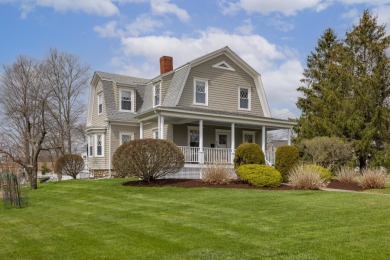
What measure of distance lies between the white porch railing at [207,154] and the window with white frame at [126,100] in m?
7.18

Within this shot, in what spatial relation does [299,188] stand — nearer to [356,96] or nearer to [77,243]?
[77,243]

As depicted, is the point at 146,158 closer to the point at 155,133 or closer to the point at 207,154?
the point at 207,154

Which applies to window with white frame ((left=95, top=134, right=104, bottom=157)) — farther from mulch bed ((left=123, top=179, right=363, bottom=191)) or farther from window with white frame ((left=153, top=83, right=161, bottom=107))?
mulch bed ((left=123, top=179, right=363, bottom=191))

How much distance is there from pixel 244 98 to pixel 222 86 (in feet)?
6.22

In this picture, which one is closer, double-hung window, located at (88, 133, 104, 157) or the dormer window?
the dormer window

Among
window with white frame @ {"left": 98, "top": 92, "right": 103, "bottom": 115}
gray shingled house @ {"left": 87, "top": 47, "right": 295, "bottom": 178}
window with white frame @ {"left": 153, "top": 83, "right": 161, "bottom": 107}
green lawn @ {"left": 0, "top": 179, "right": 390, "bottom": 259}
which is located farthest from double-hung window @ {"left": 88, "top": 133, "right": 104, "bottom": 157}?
green lawn @ {"left": 0, "top": 179, "right": 390, "bottom": 259}

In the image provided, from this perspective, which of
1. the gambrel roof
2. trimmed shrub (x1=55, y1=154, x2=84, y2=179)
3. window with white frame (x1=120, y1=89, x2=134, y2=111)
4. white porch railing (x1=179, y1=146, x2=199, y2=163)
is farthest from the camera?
window with white frame (x1=120, y1=89, x2=134, y2=111)

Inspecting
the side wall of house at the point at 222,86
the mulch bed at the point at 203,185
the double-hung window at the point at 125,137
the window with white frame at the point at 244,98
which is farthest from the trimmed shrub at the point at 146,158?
the window with white frame at the point at 244,98

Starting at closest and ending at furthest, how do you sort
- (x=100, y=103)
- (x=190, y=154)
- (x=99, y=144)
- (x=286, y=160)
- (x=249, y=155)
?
(x=249, y=155) → (x=286, y=160) → (x=190, y=154) → (x=99, y=144) → (x=100, y=103)

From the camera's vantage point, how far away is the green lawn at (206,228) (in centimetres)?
583

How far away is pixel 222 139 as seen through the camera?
24688mm

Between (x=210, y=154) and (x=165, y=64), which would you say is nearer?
(x=210, y=154)

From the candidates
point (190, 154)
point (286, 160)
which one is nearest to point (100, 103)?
point (190, 154)

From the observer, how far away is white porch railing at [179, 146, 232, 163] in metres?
20.2
